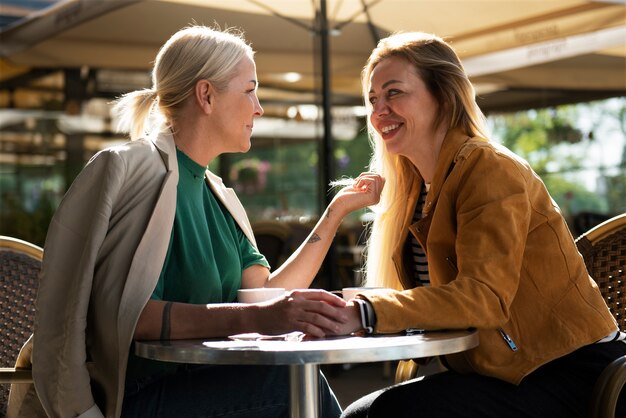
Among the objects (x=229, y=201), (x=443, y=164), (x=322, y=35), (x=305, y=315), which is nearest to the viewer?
(x=305, y=315)

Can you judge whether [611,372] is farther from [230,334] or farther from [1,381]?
[1,381]

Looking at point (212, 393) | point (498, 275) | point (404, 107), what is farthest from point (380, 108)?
point (212, 393)

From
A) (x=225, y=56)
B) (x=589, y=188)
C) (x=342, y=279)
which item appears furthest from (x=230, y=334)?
(x=589, y=188)

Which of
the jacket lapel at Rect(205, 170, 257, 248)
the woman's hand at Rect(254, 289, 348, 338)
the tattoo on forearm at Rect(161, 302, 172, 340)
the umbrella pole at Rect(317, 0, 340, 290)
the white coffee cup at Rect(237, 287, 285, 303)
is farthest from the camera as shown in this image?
the umbrella pole at Rect(317, 0, 340, 290)

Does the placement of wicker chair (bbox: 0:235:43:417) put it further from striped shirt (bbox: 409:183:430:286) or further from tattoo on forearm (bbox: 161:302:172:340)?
striped shirt (bbox: 409:183:430:286)

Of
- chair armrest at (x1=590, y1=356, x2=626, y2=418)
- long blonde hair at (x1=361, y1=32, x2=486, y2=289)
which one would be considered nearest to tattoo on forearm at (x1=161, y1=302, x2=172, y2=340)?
long blonde hair at (x1=361, y1=32, x2=486, y2=289)

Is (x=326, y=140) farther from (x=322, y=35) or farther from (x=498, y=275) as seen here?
(x=498, y=275)

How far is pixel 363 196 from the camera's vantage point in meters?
2.73

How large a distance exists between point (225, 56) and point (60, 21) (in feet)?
12.2

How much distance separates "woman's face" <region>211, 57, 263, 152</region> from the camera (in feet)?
8.09

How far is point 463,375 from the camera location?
212 cm

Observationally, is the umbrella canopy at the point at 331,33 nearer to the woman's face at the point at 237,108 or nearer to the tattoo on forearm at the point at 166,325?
the woman's face at the point at 237,108

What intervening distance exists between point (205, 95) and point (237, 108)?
0.09 meters

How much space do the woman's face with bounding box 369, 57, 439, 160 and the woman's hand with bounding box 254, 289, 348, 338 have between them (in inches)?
25.4
